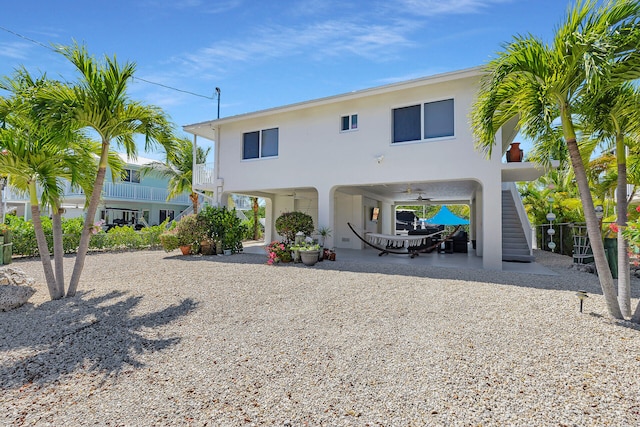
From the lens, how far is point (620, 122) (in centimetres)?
464

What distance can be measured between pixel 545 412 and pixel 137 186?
26.4 m

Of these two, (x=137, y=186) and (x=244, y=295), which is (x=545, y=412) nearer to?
(x=244, y=295)

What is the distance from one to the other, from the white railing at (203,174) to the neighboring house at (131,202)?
10772mm

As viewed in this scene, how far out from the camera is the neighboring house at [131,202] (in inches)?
891

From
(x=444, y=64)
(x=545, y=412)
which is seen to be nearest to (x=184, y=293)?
(x=545, y=412)

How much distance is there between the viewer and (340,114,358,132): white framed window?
1106 centimetres

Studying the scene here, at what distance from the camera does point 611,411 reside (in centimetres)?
245

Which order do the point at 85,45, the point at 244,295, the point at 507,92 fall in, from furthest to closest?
the point at 244,295 → the point at 85,45 → the point at 507,92

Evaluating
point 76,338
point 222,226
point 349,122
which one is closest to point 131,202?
point 222,226

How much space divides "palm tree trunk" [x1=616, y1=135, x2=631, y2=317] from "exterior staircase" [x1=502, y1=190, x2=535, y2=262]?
6721 mm

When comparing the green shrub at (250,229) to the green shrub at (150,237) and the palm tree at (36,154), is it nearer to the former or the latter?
the green shrub at (150,237)

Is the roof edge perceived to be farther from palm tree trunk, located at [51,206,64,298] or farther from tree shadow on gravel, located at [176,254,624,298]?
palm tree trunk, located at [51,206,64,298]

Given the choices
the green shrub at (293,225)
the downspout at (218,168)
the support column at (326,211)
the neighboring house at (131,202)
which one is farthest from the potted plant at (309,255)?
the neighboring house at (131,202)

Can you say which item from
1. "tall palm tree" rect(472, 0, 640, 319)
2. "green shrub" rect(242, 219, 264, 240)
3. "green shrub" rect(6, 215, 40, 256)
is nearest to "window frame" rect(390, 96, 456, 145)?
"tall palm tree" rect(472, 0, 640, 319)
